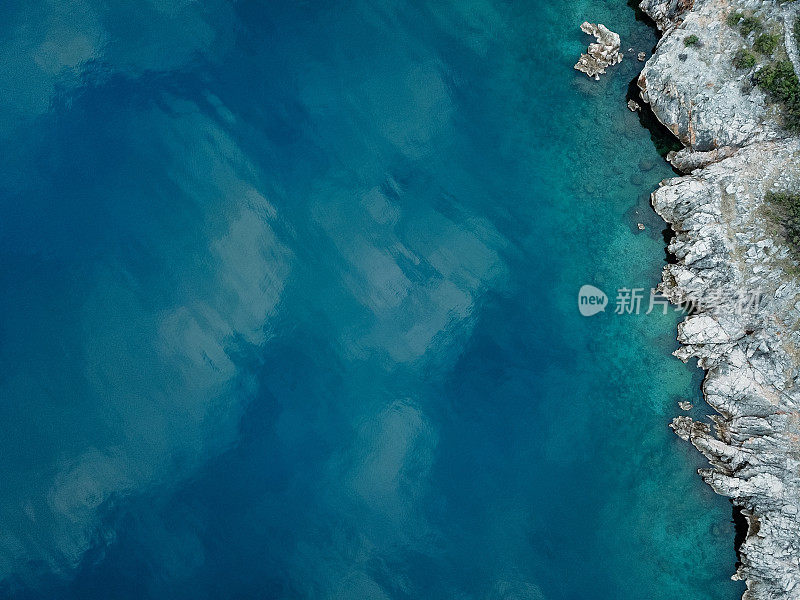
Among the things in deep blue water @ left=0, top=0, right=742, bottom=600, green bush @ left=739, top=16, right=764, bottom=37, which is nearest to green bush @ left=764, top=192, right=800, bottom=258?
deep blue water @ left=0, top=0, right=742, bottom=600

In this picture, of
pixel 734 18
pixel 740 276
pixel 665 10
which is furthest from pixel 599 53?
pixel 740 276

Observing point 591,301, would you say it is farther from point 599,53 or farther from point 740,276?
point 599,53

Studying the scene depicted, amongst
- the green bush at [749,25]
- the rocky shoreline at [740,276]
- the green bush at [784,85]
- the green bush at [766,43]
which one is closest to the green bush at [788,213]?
the rocky shoreline at [740,276]

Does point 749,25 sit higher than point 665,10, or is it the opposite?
point 665,10

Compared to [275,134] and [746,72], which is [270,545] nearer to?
[275,134]

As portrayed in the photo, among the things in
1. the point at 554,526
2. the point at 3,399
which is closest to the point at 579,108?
the point at 554,526

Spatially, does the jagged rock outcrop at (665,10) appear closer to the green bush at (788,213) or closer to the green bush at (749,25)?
the green bush at (749,25)
